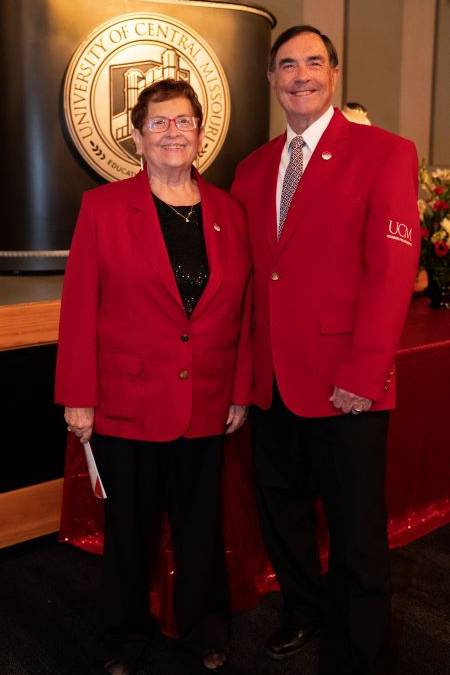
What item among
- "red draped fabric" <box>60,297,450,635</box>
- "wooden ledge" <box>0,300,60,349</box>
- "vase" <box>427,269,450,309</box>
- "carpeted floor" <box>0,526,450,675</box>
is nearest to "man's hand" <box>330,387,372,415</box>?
"red draped fabric" <box>60,297,450,635</box>

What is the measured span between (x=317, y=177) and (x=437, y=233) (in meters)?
1.42

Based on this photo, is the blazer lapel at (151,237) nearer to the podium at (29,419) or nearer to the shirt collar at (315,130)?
the shirt collar at (315,130)

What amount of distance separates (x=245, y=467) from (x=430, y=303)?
1.32 meters

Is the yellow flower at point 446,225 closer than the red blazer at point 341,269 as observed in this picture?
No

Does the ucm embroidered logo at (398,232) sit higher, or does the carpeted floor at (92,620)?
the ucm embroidered logo at (398,232)

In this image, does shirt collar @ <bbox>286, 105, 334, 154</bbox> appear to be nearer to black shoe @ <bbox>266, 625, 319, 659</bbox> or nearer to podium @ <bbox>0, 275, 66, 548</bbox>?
podium @ <bbox>0, 275, 66, 548</bbox>

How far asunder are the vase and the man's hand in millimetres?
1446

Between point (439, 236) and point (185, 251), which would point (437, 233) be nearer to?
point (439, 236)

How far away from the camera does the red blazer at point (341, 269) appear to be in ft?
5.19

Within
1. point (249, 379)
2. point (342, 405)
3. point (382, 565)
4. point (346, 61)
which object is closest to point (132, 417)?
point (249, 379)

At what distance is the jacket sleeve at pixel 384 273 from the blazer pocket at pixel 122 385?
442 mm

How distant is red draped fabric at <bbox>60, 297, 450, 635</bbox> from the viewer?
2.08 metres

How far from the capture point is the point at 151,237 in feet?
5.37

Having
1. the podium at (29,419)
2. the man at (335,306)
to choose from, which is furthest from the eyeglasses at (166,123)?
the podium at (29,419)
